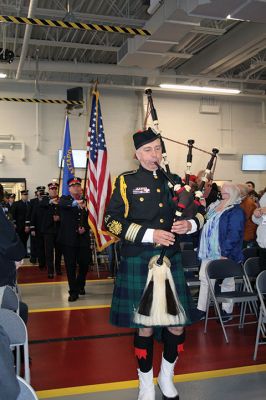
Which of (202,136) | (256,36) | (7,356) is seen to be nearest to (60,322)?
(7,356)

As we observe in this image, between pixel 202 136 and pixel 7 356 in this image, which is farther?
pixel 202 136

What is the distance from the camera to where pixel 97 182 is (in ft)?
23.5

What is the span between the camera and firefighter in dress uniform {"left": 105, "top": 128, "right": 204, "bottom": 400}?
298 cm

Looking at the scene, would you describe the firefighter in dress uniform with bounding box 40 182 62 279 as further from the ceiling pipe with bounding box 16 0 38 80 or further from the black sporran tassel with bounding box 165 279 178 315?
the black sporran tassel with bounding box 165 279 178 315

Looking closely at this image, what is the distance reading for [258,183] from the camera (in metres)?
14.6

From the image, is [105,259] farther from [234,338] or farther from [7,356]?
[7,356]

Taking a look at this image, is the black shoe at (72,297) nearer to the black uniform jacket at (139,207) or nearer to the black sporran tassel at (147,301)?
the black uniform jacket at (139,207)

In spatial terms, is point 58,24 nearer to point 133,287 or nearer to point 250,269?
point 250,269

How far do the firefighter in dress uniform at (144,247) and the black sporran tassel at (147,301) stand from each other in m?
0.09

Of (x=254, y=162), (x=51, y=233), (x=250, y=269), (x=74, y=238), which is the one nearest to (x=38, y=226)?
(x=51, y=233)

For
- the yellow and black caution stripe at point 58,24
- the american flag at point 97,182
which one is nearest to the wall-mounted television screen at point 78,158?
the american flag at point 97,182

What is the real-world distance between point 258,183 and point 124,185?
12.2 metres

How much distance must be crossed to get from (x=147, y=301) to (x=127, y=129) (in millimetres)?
10982

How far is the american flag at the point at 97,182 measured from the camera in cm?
681
